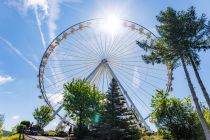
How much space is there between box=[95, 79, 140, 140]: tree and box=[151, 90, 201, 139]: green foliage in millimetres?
3265

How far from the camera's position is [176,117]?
88.8 ft

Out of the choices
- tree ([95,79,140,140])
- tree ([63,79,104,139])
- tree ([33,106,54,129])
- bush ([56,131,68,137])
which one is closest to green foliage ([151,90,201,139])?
tree ([95,79,140,140])

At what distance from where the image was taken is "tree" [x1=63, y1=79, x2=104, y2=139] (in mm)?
31438

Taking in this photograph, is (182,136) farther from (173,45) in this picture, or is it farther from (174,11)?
(174,11)

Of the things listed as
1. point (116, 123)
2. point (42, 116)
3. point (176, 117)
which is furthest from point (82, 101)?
point (42, 116)

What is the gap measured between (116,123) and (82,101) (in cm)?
727

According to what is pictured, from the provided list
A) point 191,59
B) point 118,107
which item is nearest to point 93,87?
point 118,107

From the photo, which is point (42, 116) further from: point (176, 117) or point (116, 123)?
point (176, 117)

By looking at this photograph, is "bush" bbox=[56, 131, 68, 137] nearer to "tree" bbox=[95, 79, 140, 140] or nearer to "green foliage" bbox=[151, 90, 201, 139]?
"tree" bbox=[95, 79, 140, 140]

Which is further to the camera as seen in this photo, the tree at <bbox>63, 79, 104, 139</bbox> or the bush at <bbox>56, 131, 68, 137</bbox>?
the bush at <bbox>56, 131, 68, 137</bbox>

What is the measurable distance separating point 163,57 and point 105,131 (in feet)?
35.2

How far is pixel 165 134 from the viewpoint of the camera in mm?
27250

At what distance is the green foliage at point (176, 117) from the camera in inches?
1022

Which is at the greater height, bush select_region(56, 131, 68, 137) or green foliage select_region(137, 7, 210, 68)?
green foliage select_region(137, 7, 210, 68)
